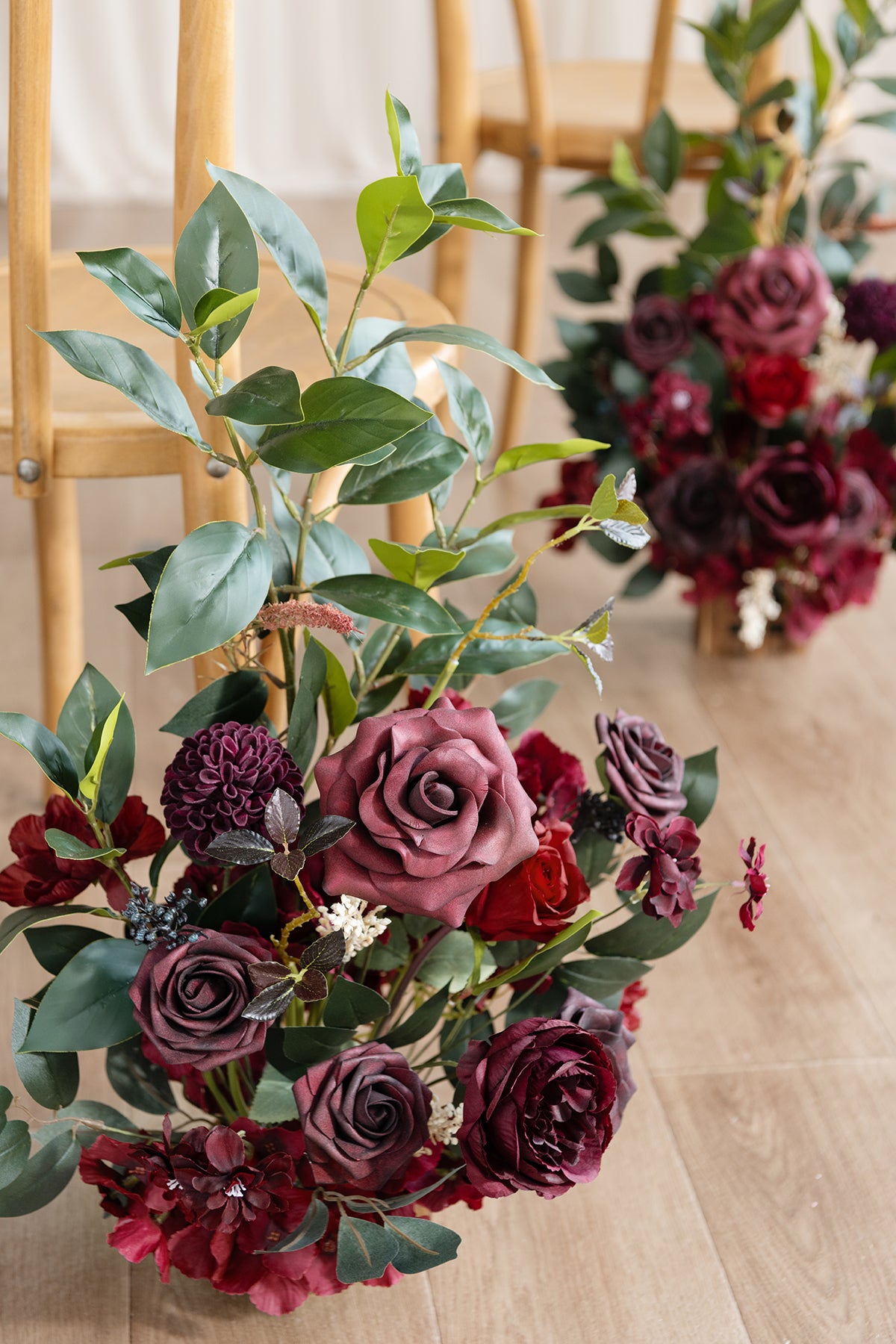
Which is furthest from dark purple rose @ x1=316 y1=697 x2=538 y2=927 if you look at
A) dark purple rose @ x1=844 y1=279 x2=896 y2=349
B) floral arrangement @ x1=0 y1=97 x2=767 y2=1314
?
dark purple rose @ x1=844 y1=279 x2=896 y2=349

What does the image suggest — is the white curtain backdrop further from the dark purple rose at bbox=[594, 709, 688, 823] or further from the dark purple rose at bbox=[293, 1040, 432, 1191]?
the dark purple rose at bbox=[293, 1040, 432, 1191]

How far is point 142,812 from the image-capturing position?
2.45ft

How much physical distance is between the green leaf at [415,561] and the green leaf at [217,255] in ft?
0.46

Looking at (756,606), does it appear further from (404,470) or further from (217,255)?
(217,255)

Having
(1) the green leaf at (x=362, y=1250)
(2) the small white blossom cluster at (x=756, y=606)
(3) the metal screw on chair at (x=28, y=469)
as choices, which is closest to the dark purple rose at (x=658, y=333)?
(2) the small white blossom cluster at (x=756, y=606)

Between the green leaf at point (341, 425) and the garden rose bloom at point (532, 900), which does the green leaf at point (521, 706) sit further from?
the green leaf at point (341, 425)

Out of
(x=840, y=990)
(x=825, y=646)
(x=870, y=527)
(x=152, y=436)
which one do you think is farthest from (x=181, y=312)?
(x=825, y=646)

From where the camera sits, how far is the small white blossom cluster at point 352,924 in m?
0.66

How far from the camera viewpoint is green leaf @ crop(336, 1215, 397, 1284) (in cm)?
68

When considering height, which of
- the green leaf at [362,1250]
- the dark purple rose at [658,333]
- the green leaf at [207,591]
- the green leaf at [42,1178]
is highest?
the green leaf at [207,591]

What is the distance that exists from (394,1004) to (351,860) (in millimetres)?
201

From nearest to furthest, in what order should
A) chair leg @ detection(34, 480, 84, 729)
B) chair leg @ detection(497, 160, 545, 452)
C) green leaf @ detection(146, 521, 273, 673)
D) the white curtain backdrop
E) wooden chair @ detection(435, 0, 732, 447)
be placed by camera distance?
green leaf @ detection(146, 521, 273, 673) → chair leg @ detection(34, 480, 84, 729) → wooden chair @ detection(435, 0, 732, 447) → chair leg @ detection(497, 160, 545, 452) → the white curtain backdrop

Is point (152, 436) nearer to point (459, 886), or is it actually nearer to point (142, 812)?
point (142, 812)

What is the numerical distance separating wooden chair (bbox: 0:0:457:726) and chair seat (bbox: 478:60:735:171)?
2.07 feet
